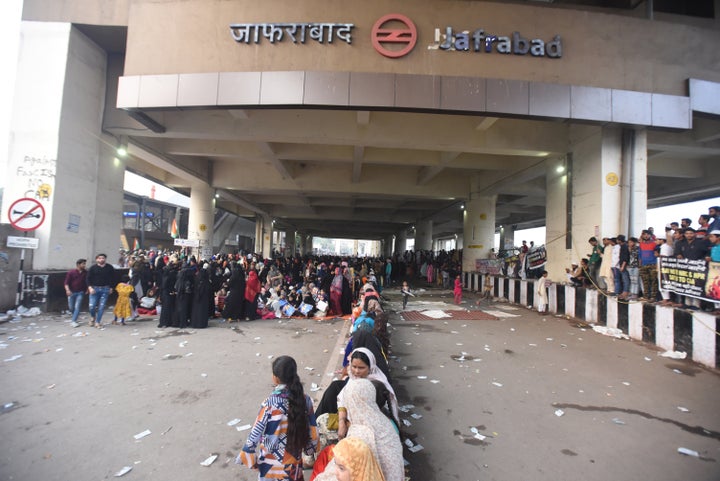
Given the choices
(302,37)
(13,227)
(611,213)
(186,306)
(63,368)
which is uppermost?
(302,37)

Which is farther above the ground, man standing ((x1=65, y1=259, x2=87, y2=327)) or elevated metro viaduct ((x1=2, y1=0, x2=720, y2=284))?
elevated metro viaduct ((x1=2, y1=0, x2=720, y2=284))

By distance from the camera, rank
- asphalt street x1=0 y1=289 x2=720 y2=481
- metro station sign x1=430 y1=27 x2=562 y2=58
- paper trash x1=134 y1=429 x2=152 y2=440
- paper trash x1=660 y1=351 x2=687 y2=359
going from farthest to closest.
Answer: metro station sign x1=430 y1=27 x2=562 y2=58, paper trash x1=660 y1=351 x2=687 y2=359, paper trash x1=134 y1=429 x2=152 y2=440, asphalt street x1=0 y1=289 x2=720 y2=481

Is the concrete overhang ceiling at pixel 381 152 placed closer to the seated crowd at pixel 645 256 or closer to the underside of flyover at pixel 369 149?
the underside of flyover at pixel 369 149

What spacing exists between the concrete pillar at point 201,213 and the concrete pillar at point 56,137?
6607mm

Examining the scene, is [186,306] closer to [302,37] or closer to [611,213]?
[302,37]

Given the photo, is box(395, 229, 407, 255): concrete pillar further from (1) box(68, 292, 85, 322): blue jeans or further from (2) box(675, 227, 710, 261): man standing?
(1) box(68, 292, 85, 322): blue jeans

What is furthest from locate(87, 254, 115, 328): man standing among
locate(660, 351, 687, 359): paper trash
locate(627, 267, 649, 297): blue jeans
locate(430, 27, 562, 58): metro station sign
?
locate(627, 267, 649, 297): blue jeans

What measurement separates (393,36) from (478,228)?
37.8 feet

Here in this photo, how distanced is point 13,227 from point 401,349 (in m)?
10.1

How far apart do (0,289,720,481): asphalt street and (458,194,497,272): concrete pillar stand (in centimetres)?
1018

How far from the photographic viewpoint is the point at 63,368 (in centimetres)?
478

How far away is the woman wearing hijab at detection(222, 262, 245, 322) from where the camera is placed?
8.57 m

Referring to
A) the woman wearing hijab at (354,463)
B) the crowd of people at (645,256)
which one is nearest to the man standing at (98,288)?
the woman wearing hijab at (354,463)

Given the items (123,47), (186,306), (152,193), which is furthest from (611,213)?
(152,193)
